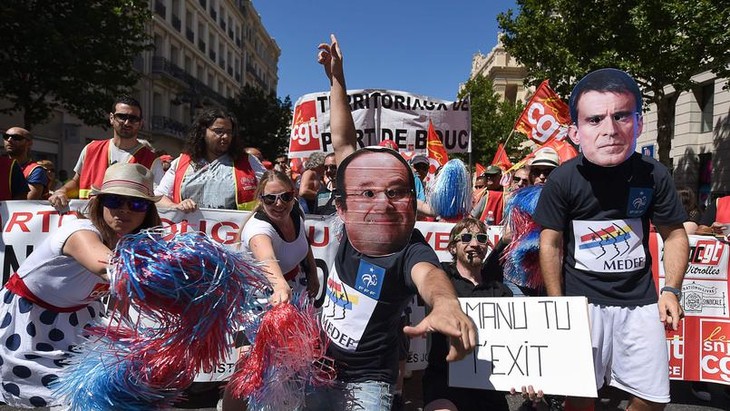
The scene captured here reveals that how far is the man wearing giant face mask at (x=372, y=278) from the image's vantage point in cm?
189

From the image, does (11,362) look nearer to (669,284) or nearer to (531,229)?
(531,229)

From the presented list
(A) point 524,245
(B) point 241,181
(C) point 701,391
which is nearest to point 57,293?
(B) point 241,181

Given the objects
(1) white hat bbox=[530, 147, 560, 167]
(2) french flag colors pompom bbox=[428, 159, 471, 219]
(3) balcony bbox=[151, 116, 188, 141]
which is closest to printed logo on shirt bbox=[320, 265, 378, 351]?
(2) french flag colors pompom bbox=[428, 159, 471, 219]

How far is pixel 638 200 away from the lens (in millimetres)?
2576

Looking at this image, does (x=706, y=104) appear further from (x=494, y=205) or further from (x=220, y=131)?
(x=220, y=131)

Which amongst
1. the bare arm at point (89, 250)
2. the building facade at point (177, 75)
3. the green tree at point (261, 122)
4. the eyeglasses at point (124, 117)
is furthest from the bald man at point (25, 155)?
the green tree at point (261, 122)

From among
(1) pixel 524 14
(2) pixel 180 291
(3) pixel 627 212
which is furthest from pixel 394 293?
(1) pixel 524 14

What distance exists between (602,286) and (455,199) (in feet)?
6.21

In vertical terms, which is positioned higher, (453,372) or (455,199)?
(455,199)

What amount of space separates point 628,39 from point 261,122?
2775 centimetres

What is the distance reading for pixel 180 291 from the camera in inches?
67.6

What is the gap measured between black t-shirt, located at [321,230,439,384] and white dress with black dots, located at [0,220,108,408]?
1.07 metres

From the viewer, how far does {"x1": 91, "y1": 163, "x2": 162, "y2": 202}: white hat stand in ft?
7.63

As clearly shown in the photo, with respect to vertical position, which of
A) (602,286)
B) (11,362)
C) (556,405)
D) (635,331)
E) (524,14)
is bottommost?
(556,405)
